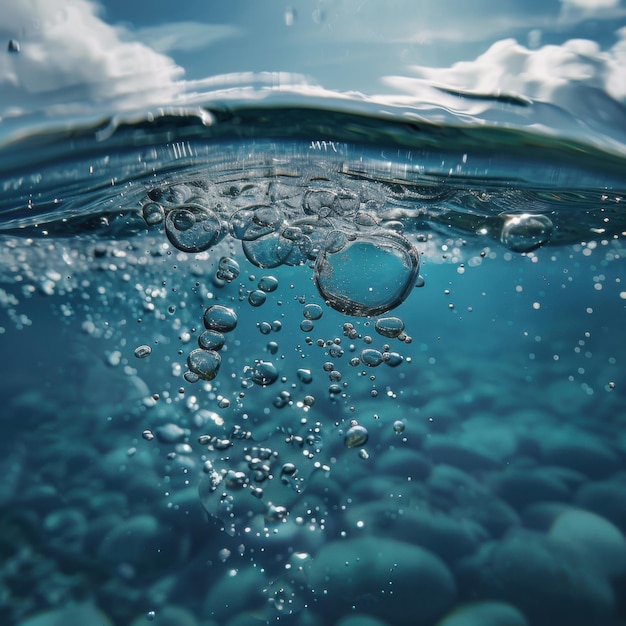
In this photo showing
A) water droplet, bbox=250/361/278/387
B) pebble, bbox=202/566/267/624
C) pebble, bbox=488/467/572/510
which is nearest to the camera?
pebble, bbox=202/566/267/624

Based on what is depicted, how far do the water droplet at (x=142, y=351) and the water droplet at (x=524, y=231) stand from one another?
1.55 m

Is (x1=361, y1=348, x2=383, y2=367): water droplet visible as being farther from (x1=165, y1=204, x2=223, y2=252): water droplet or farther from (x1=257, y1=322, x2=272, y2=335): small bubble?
(x1=165, y1=204, x2=223, y2=252): water droplet

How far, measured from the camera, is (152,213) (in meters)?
2.27

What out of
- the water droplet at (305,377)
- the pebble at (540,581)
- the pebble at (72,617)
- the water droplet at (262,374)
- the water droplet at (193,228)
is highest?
the water droplet at (193,228)

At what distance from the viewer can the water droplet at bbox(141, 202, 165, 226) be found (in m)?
2.25

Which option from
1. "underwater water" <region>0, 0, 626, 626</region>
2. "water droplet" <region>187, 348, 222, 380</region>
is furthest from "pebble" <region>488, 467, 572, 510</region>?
"water droplet" <region>187, 348, 222, 380</region>

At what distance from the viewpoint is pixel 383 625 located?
5.11 feet

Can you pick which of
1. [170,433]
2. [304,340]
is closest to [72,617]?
[170,433]

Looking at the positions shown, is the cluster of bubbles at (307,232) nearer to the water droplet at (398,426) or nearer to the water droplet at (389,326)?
the water droplet at (389,326)

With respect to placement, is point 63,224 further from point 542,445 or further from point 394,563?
point 542,445

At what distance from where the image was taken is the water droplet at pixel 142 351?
6.45 feet

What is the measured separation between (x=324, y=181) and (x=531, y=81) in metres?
0.87

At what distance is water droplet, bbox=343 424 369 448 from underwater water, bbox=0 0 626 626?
0.03 feet

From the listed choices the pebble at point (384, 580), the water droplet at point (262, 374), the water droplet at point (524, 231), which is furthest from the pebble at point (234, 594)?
the water droplet at point (524, 231)
